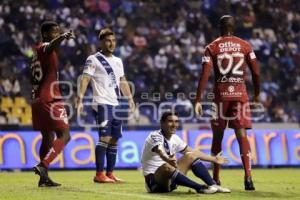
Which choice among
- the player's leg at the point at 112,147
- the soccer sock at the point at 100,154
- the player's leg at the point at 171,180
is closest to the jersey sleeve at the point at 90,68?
the player's leg at the point at 112,147

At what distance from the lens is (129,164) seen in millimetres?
18406

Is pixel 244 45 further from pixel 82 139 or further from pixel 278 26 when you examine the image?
pixel 278 26

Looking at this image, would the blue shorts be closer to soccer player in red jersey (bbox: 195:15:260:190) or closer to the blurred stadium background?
A: soccer player in red jersey (bbox: 195:15:260:190)

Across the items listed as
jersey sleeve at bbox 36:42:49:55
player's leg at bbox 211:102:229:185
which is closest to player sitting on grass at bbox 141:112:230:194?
player's leg at bbox 211:102:229:185

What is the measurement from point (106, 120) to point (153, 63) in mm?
13358

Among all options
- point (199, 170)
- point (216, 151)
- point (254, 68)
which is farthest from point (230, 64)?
point (199, 170)

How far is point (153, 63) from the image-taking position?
2547cm

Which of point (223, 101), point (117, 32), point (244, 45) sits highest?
point (117, 32)

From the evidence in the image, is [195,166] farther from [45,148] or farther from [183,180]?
[45,148]

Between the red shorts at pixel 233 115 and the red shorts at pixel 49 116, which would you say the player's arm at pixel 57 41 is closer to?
the red shorts at pixel 49 116

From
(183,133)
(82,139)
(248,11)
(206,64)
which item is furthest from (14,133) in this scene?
(248,11)

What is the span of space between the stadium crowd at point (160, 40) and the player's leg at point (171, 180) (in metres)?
11.7

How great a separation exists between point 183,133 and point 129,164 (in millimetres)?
1747

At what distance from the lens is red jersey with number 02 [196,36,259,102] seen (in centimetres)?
1077
